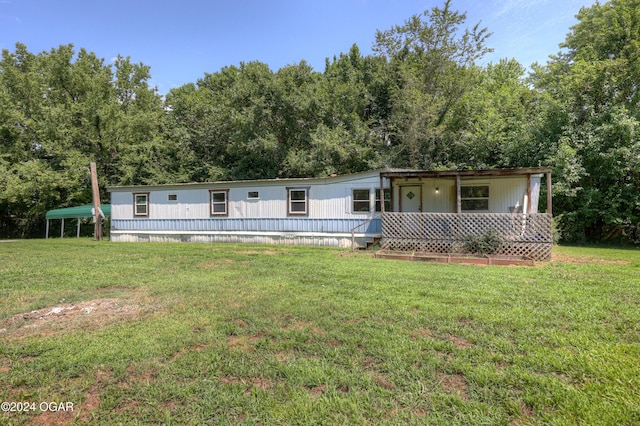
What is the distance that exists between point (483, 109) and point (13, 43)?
3322 centimetres

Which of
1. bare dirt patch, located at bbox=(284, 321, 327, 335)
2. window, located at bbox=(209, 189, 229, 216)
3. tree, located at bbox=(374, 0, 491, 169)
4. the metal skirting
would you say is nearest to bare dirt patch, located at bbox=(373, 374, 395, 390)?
bare dirt patch, located at bbox=(284, 321, 327, 335)

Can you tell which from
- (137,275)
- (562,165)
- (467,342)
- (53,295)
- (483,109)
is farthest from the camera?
(483,109)

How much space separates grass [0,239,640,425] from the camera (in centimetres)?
221

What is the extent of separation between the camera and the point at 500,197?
1108 cm

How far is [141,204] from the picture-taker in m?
14.9

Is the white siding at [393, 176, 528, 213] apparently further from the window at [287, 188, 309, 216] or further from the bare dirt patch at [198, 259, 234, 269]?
the bare dirt patch at [198, 259, 234, 269]

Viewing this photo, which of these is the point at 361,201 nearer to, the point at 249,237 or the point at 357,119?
the point at 249,237

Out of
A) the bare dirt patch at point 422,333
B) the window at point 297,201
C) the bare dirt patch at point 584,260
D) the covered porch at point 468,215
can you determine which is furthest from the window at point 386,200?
the bare dirt patch at point 422,333

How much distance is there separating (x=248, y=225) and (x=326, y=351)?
10931 millimetres

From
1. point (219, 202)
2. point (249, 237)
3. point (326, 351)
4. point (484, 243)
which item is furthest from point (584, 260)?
point (219, 202)

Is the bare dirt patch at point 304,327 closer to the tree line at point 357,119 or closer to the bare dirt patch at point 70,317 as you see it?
the bare dirt patch at point 70,317

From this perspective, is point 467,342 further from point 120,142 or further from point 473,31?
point 120,142

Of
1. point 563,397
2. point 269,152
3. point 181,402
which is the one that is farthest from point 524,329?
point 269,152

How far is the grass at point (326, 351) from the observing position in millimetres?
2205
